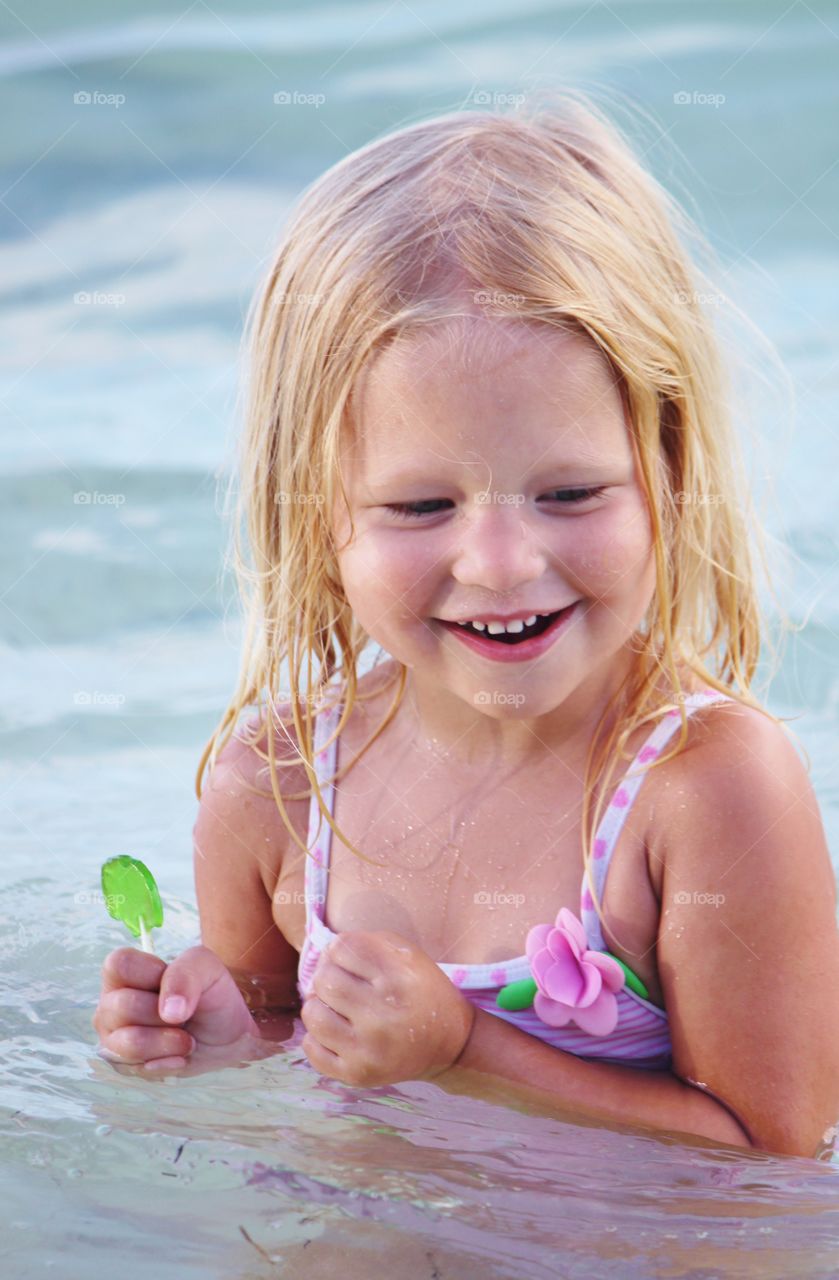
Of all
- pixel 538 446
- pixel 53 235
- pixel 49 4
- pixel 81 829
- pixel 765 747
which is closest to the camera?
pixel 538 446

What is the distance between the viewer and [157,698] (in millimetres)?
4152

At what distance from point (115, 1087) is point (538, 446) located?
0.95 metres

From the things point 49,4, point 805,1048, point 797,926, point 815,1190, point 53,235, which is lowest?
point 815,1190

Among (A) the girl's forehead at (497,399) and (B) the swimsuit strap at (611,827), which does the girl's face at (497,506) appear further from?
(B) the swimsuit strap at (611,827)

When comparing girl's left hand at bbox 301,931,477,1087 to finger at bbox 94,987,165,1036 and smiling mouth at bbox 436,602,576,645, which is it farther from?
smiling mouth at bbox 436,602,576,645

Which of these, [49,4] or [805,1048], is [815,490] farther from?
[49,4]

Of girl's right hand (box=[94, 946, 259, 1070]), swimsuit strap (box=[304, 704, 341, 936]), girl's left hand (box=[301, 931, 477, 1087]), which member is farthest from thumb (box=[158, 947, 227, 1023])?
swimsuit strap (box=[304, 704, 341, 936])

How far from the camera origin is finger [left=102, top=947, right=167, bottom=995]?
1.88 metres

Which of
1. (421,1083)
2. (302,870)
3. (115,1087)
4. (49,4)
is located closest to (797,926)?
(421,1083)

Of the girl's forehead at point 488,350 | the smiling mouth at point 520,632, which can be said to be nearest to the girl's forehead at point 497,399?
the girl's forehead at point 488,350

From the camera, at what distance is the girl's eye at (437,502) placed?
1.84 meters

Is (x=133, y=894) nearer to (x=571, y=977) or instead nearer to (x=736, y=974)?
(x=571, y=977)

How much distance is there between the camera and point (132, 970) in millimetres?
1884

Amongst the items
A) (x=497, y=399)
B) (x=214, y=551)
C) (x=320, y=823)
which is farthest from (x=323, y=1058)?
(x=214, y=551)
